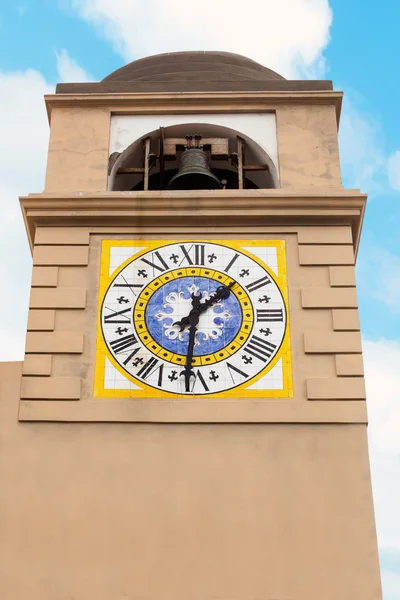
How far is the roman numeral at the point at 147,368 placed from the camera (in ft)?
38.3

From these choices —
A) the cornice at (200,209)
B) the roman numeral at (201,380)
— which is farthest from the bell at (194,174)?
the roman numeral at (201,380)

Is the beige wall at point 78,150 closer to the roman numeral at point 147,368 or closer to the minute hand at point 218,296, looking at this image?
the minute hand at point 218,296

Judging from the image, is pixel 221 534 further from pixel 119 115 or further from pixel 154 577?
pixel 119 115

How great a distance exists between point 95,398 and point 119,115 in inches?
162

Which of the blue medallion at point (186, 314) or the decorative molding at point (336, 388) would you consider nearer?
the decorative molding at point (336, 388)

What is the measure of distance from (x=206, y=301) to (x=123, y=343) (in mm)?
1028

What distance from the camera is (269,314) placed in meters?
12.1

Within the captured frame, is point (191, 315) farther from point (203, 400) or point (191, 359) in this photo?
point (203, 400)

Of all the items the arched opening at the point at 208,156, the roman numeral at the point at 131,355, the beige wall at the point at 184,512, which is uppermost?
the arched opening at the point at 208,156

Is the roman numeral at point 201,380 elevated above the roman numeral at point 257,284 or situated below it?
below

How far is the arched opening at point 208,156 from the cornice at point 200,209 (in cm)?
62

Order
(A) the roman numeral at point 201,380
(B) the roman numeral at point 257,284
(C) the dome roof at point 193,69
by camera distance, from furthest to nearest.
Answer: (C) the dome roof at point 193,69
(B) the roman numeral at point 257,284
(A) the roman numeral at point 201,380

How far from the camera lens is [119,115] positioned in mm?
13969

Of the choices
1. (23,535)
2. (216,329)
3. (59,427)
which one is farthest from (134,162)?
(23,535)
